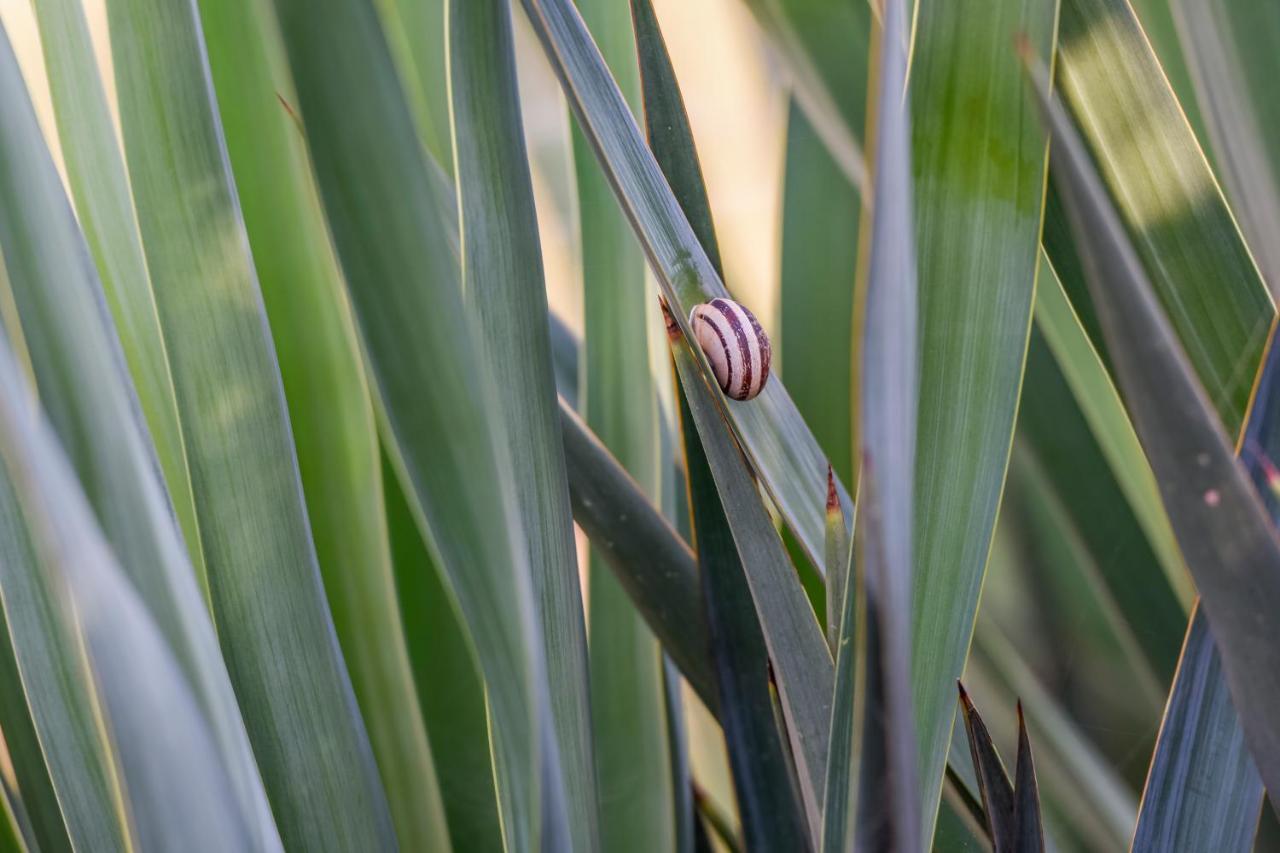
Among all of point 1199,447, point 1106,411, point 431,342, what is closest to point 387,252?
point 431,342

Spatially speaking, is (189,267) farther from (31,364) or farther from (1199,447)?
(1199,447)

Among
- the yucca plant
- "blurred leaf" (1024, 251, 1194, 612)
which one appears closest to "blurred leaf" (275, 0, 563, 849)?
the yucca plant

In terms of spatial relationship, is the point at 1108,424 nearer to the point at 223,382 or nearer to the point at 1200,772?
the point at 1200,772

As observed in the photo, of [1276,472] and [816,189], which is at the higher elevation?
[816,189]

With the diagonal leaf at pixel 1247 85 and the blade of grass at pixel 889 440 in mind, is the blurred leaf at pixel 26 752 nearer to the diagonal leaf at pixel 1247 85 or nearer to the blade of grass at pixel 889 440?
the blade of grass at pixel 889 440

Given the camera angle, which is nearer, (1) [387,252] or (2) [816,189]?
(1) [387,252]

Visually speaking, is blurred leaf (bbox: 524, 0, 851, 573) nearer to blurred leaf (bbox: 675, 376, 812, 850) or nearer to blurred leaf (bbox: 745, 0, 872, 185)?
blurred leaf (bbox: 675, 376, 812, 850)
